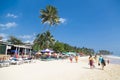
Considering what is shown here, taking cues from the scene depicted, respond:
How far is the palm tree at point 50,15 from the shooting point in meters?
46.2

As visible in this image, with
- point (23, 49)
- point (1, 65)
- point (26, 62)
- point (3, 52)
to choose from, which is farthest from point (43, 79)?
point (23, 49)

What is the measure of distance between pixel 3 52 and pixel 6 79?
716 inches

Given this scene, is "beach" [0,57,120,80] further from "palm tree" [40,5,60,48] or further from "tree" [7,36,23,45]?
"tree" [7,36,23,45]

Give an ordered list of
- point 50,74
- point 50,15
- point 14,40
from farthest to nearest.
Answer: point 14,40 → point 50,15 → point 50,74

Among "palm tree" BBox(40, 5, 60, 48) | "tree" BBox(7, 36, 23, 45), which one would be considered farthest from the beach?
"tree" BBox(7, 36, 23, 45)

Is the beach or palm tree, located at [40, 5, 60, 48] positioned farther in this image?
palm tree, located at [40, 5, 60, 48]

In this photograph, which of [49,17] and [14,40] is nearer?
[49,17]

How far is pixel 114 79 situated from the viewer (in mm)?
12594

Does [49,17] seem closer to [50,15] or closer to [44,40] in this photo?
[50,15]

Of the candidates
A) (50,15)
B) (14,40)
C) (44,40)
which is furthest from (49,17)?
(14,40)

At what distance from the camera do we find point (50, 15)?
4609cm

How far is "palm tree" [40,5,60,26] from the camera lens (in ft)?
151

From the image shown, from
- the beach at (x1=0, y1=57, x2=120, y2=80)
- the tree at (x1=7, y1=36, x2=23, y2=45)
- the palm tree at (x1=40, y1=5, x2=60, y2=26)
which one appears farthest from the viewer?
the tree at (x1=7, y1=36, x2=23, y2=45)

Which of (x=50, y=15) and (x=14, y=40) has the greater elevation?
(x=50, y=15)
